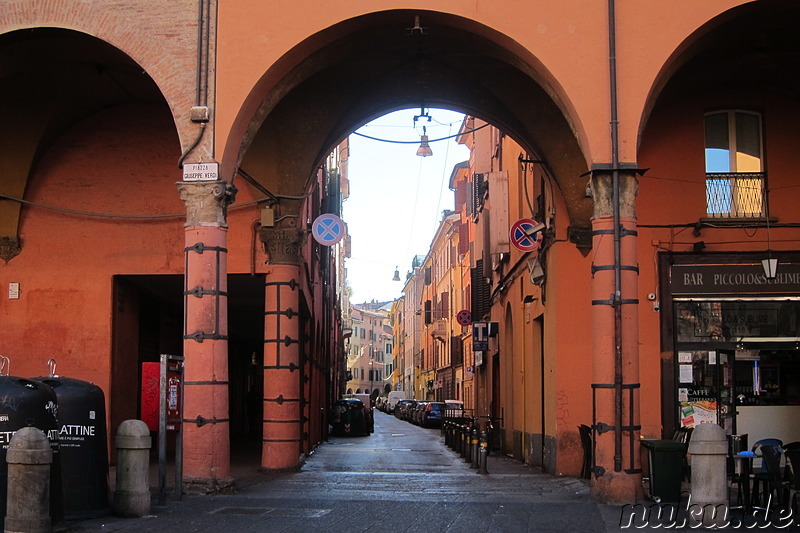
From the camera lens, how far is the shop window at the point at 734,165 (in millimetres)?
18172

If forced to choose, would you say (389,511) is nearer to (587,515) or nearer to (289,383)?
(587,515)

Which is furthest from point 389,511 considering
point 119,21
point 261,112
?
point 119,21

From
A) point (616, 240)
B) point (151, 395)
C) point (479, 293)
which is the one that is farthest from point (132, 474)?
point (479, 293)

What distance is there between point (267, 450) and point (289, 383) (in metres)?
1.31

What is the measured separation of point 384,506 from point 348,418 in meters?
27.4

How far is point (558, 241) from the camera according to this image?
19531mm

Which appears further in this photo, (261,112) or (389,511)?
(261,112)

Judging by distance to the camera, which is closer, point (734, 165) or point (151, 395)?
point (151, 395)

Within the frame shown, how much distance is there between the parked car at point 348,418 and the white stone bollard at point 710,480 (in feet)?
95.3

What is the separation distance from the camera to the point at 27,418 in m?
10.2

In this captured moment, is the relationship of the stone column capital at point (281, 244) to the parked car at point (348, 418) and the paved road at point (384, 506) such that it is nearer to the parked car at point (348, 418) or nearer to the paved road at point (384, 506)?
the paved road at point (384, 506)

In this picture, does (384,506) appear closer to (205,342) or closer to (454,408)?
(205,342)

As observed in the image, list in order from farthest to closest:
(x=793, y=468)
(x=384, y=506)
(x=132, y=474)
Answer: (x=384, y=506), (x=793, y=468), (x=132, y=474)

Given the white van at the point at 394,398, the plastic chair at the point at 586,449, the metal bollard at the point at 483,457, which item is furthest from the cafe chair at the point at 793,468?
the white van at the point at 394,398
